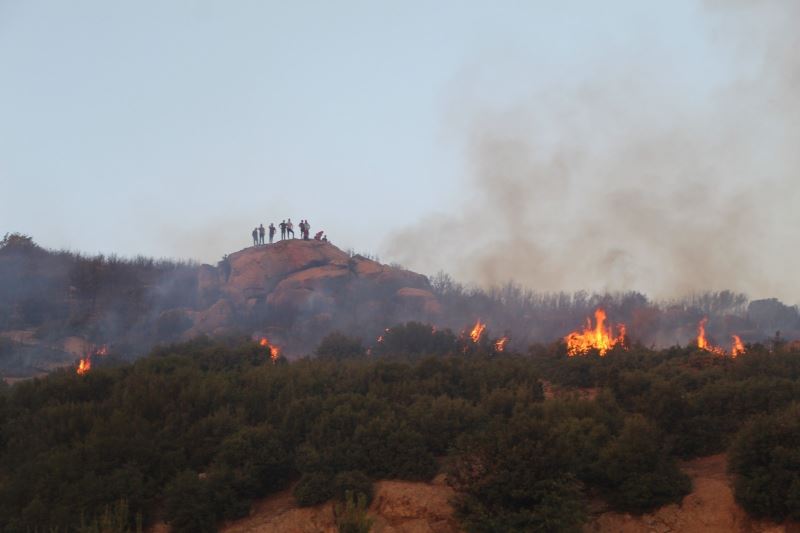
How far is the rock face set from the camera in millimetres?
54469

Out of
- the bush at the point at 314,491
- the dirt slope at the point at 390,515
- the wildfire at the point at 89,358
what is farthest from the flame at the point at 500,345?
the bush at the point at 314,491

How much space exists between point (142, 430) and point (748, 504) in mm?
14544

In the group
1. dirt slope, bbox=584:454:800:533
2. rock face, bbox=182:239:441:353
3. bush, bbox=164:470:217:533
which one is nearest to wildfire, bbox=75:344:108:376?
rock face, bbox=182:239:441:353

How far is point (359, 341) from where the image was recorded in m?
40.2

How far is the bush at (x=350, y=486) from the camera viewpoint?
749 inches

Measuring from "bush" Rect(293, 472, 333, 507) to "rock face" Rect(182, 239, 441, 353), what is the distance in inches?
1259

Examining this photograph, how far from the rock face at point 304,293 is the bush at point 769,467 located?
35.2m

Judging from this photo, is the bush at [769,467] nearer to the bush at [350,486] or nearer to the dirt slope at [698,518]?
the dirt slope at [698,518]

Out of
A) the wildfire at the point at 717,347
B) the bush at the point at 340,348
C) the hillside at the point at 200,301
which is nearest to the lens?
the wildfire at the point at 717,347

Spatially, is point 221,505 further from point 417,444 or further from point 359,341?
point 359,341

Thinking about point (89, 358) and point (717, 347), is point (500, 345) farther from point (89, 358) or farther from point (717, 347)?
point (89, 358)

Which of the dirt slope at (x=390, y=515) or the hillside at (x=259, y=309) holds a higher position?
the hillside at (x=259, y=309)

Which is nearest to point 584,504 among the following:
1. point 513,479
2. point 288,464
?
point 513,479

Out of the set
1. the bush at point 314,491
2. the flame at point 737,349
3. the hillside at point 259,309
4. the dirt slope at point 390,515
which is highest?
the hillside at point 259,309
